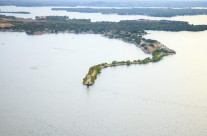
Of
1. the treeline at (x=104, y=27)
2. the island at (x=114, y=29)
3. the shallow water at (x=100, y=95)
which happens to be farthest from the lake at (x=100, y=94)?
the treeline at (x=104, y=27)

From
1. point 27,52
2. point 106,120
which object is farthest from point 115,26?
point 106,120

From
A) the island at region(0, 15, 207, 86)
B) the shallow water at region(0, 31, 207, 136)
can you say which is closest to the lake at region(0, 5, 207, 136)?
the shallow water at region(0, 31, 207, 136)

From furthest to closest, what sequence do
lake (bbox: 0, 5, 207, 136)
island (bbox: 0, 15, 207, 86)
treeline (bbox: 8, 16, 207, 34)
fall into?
treeline (bbox: 8, 16, 207, 34)
island (bbox: 0, 15, 207, 86)
lake (bbox: 0, 5, 207, 136)

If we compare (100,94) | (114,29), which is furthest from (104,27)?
(100,94)

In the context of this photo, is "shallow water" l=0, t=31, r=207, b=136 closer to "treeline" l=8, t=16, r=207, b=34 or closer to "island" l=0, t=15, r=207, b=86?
"island" l=0, t=15, r=207, b=86

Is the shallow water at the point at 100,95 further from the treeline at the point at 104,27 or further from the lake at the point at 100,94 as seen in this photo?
the treeline at the point at 104,27

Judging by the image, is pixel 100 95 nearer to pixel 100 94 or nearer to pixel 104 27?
pixel 100 94

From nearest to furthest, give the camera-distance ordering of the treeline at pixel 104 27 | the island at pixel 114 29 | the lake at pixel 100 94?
the lake at pixel 100 94, the island at pixel 114 29, the treeline at pixel 104 27
